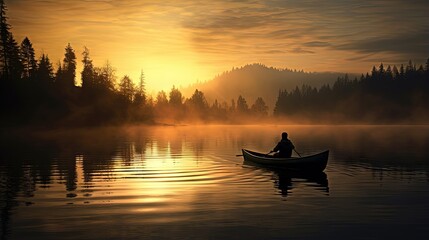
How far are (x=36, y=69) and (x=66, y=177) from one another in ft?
342

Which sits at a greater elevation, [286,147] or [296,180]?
[286,147]

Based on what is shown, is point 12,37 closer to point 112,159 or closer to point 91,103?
point 91,103

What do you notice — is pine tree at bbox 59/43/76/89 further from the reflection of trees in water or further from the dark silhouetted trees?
the reflection of trees in water

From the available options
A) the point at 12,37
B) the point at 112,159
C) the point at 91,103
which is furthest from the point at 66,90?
the point at 112,159

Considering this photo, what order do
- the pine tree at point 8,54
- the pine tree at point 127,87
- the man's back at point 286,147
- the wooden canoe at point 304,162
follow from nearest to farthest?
the wooden canoe at point 304,162
the man's back at point 286,147
the pine tree at point 8,54
the pine tree at point 127,87

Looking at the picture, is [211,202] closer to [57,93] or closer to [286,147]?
[286,147]

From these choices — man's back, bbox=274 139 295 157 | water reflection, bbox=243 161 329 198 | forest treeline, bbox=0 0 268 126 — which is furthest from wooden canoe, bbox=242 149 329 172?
forest treeline, bbox=0 0 268 126

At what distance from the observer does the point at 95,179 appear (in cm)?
2762

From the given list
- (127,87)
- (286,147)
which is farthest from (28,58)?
(286,147)

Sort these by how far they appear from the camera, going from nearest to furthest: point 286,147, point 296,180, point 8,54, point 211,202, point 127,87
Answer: point 211,202 → point 296,180 → point 286,147 → point 8,54 → point 127,87

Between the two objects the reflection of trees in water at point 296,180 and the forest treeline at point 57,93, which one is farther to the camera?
the forest treeline at point 57,93

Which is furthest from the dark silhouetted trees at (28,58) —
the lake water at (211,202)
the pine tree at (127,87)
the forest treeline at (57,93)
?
the lake water at (211,202)

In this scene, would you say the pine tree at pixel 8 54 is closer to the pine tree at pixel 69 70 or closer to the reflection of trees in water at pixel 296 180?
the pine tree at pixel 69 70

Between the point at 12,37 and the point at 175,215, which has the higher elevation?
the point at 12,37
